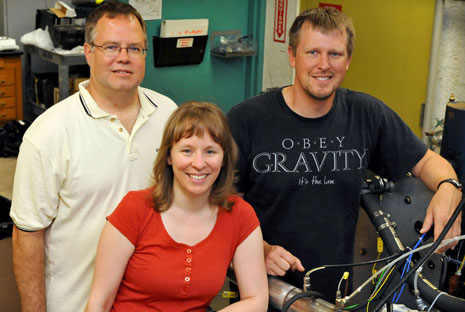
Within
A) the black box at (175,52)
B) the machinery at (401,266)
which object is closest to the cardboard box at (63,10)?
the black box at (175,52)

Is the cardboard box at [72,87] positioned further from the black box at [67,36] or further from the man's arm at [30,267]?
the man's arm at [30,267]

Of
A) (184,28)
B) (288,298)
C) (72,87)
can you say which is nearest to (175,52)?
(184,28)

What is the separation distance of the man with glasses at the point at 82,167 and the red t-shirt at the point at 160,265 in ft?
0.91

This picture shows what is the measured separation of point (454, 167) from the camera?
2117 mm

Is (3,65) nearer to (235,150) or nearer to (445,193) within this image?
(235,150)

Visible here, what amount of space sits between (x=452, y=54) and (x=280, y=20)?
1414 millimetres

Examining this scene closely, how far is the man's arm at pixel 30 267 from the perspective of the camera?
6.20ft

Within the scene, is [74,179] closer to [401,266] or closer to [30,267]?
[30,267]

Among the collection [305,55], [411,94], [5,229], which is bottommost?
[5,229]

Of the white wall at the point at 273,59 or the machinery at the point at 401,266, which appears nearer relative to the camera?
the machinery at the point at 401,266

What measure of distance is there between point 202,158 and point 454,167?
92cm

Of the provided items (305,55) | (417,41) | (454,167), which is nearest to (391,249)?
(454,167)

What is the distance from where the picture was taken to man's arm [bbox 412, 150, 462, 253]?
5.72 feet

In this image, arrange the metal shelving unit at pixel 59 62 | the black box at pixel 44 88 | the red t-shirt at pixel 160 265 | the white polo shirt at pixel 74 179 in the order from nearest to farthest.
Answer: the red t-shirt at pixel 160 265 < the white polo shirt at pixel 74 179 < the metal shelving unit at pixel 59 62 < the black box at pixel 44 88
